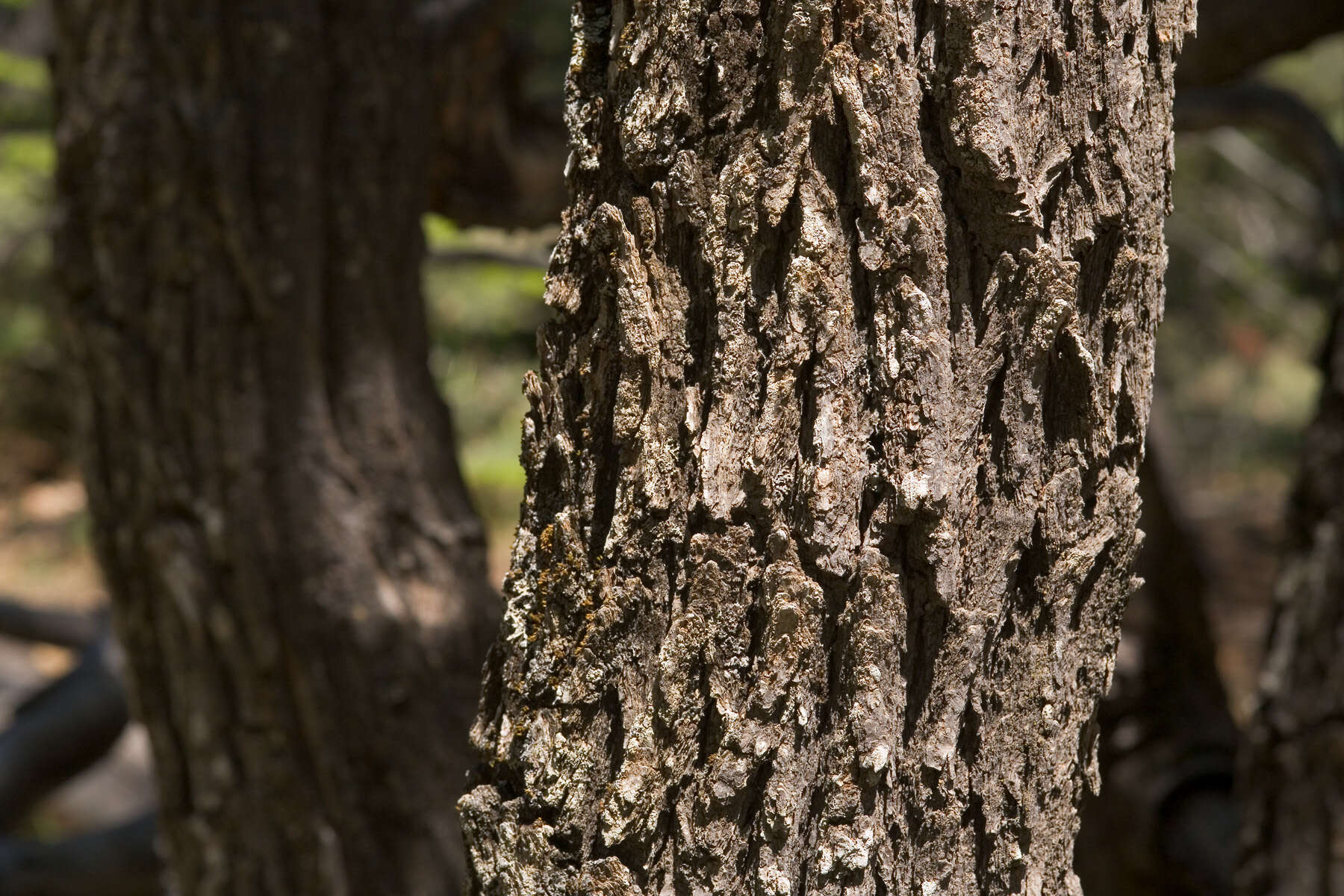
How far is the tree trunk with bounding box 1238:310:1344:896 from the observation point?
2.21m

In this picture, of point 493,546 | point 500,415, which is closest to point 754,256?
point 500,415

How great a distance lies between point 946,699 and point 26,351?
32.7 feet

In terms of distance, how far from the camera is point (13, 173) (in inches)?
247

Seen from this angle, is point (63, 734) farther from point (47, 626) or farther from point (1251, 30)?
point (1251, 30)

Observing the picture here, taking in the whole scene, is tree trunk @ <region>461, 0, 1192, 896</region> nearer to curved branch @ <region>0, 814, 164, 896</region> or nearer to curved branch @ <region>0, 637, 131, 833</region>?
curved branch @ <region>0, 814, 164, 896</region>

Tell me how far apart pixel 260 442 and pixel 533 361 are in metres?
5.53

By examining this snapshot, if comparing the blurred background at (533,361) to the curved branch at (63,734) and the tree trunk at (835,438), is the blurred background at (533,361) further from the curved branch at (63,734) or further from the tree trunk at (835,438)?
the tree trunk at (835,438)

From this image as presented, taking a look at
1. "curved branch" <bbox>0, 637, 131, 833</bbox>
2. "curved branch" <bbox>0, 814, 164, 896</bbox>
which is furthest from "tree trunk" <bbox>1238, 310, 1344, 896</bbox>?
"curved branch" <bbox>0, 637, 131, 833</bbox>

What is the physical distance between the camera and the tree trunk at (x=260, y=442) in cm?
238

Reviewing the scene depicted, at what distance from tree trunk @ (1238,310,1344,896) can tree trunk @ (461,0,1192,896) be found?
4.45 feet

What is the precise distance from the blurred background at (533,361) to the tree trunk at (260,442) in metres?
1.40

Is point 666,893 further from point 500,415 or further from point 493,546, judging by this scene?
point 493,546

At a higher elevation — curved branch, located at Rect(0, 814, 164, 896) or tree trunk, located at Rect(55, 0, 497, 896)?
tree trunk, located at Rect(55, 0, 497, 896)

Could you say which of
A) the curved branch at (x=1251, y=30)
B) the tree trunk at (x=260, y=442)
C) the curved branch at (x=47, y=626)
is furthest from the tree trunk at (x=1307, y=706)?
the curved branch at (x=47, y=626)
